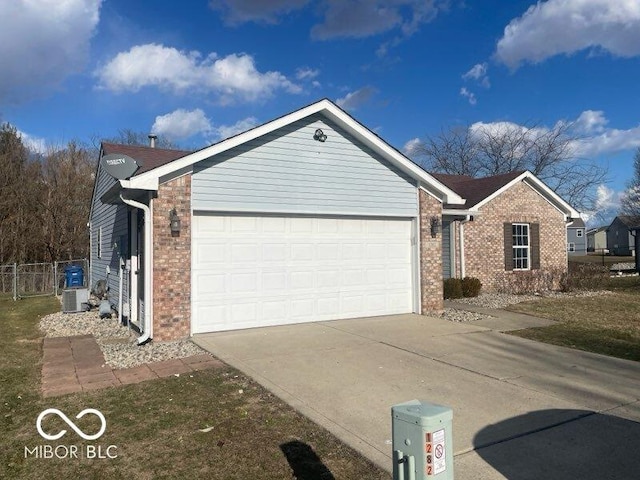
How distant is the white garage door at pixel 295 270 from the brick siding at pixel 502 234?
19.1ft

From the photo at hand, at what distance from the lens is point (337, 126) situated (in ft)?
35.6

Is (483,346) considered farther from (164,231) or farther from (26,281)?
(26,281)

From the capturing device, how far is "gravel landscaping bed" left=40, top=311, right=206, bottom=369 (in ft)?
25.6

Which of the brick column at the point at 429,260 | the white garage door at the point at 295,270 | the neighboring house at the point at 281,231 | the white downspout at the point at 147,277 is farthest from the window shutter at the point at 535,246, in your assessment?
the white downspout at the point at 147,277

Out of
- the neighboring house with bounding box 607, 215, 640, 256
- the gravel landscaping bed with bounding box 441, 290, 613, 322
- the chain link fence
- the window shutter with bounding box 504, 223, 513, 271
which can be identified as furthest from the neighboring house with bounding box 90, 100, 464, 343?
the neighboring house with bounding box 607, 215, 640, 256

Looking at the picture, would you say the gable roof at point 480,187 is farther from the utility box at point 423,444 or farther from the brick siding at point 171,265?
the utility box at point 423,444

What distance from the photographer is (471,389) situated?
596 cm

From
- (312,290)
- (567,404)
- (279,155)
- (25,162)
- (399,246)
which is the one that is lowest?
(567,404)

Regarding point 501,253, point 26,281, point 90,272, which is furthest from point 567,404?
point 26,281

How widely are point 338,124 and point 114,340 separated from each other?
6.43 m

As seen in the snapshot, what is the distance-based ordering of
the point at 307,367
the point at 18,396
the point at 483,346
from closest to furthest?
the point at 18,396 < the point at 307,367 < the point at 483,346

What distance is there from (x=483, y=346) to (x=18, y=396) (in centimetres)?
692

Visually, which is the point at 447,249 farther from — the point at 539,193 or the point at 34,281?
the point at 34,281

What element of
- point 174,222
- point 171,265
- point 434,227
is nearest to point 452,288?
point 434,227
